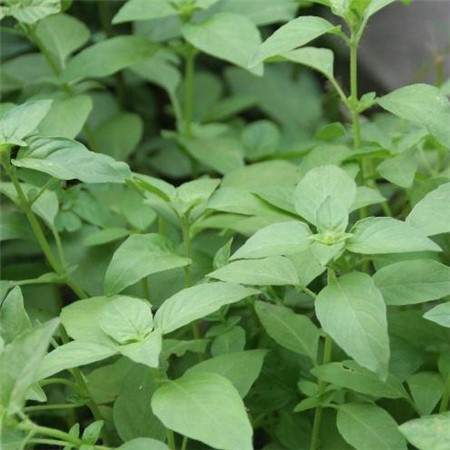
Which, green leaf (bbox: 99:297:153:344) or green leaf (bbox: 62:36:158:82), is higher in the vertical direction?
green leaf (bbox: 62:36:158:82)

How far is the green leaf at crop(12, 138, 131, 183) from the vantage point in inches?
32.8

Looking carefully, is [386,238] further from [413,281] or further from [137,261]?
[137,261]

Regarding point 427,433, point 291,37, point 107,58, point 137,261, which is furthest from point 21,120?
point 427,433

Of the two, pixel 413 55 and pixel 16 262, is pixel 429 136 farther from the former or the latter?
pixel 413 55

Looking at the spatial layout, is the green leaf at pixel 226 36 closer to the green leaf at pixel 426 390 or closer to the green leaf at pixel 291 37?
the green leaf at pixel 291 37

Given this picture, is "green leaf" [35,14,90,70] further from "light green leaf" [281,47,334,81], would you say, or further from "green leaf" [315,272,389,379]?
"green leaf" [315,272,389,379]

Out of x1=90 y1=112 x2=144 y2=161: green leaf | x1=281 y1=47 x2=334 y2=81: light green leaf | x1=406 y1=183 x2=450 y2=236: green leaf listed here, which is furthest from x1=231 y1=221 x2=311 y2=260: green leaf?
x1=90 y1=112 x2=144 y2=161: green leaf

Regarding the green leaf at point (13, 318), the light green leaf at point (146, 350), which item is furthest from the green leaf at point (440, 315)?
the green leaf at point (13, 318)

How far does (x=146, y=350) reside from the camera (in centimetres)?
73

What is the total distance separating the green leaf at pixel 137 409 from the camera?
2.81ft

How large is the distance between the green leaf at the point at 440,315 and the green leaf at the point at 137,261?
26 cm

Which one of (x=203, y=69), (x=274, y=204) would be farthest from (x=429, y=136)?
(x=203, y=69)

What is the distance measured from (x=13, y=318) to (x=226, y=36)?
1.75ft

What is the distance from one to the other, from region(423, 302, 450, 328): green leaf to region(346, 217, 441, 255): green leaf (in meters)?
0.05
